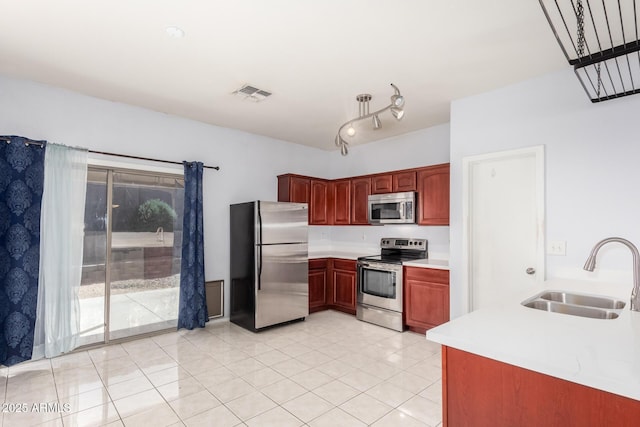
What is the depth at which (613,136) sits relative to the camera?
253cm

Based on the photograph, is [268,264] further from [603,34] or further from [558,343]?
[603,34]

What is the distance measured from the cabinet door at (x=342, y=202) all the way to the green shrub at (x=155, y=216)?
2.46 meters

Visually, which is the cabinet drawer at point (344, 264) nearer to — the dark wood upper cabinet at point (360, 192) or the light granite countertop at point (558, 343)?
the dark wood upper cabinet at point (360, 192)

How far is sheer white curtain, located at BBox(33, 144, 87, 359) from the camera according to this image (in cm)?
310

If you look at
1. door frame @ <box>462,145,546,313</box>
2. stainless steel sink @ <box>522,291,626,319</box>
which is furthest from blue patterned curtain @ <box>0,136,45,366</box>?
door frame @ <box>462,145,546,313</box>

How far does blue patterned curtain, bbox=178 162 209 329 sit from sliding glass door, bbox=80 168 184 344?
17cm

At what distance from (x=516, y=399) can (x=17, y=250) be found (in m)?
3.86

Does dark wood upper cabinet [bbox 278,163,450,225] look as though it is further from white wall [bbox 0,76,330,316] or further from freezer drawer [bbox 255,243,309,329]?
freezer drawer [bbox 255,243,309,329]

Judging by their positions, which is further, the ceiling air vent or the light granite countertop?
the ceiling air vent

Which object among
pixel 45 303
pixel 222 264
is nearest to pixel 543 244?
pixel 222 264

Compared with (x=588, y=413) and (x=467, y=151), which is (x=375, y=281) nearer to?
(x=467, y=151)

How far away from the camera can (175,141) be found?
4078 millimetres

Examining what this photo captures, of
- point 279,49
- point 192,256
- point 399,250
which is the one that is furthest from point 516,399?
point 399,250

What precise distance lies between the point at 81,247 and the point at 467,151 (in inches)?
160
